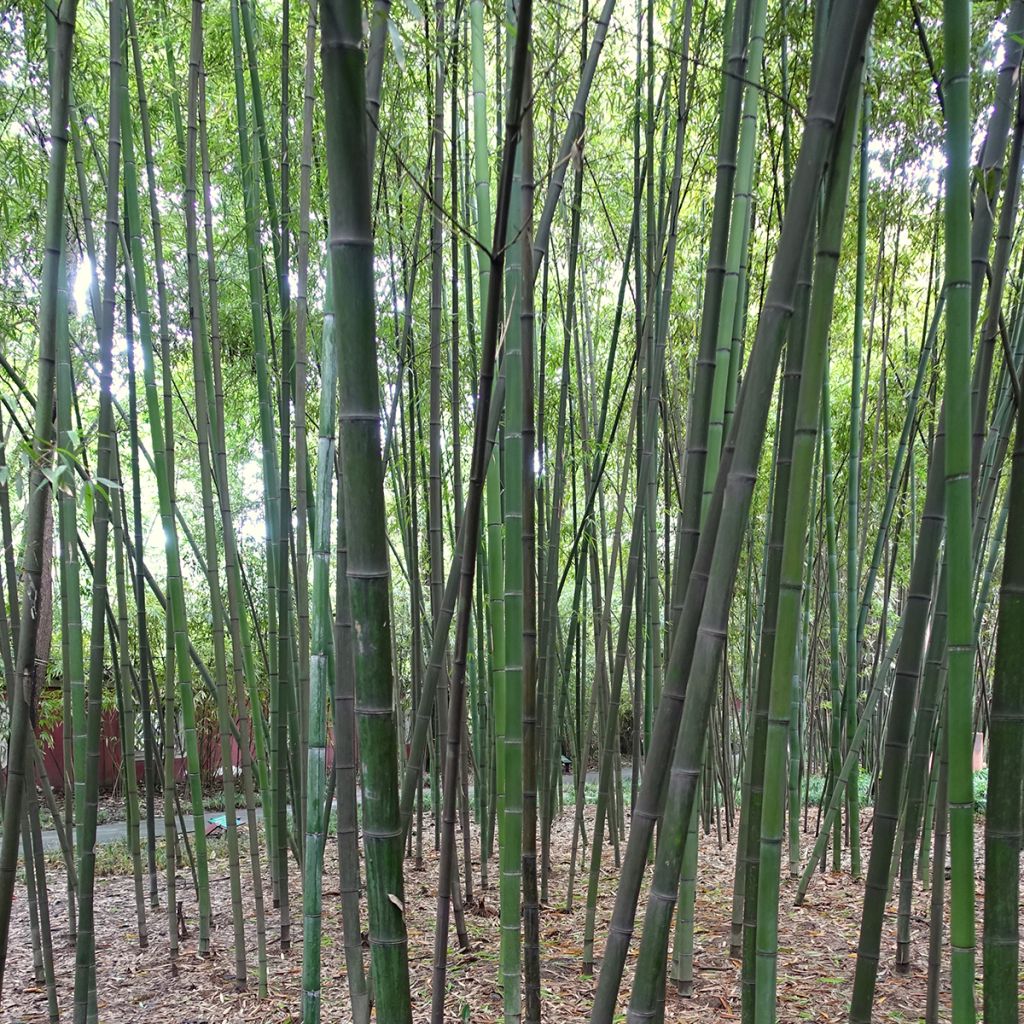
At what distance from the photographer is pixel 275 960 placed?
112 inches

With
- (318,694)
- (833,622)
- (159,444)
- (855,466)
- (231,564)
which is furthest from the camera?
(833,622)

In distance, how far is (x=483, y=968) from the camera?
8.68ft

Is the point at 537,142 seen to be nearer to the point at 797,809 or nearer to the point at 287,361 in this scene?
the point at 287,361

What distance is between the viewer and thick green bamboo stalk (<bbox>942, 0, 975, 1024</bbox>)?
91cm

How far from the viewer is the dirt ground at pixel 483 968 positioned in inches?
93.3

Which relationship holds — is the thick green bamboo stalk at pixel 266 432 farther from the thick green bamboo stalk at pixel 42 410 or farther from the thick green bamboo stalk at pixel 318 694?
the thick green bamboo stalk at pixel 42 410

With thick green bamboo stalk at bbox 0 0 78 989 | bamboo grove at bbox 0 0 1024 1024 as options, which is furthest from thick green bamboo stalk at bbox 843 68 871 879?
thick green bamboo stalk at bbox 0 0 78 989

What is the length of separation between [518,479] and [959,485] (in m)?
0.75

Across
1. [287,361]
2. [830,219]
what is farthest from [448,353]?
[830,219]

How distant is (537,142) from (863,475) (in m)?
3.01

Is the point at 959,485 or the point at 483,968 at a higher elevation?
the point at 959,485

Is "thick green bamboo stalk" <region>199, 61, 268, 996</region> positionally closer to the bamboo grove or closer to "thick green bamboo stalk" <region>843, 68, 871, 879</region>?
the bamboo grove

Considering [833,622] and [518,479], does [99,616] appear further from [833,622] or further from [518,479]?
[833,622]

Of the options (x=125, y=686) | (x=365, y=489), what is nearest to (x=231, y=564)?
(x=125, y=686)
